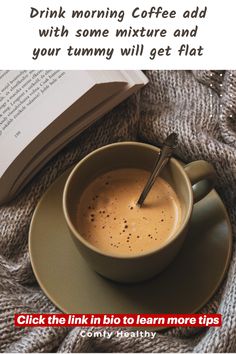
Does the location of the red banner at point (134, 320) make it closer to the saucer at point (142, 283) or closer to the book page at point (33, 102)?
the saucer at point (142, 283)

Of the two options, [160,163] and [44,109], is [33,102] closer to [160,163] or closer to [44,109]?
[44,109]

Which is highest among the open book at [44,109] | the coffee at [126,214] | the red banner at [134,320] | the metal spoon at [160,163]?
the open book at [44,109]

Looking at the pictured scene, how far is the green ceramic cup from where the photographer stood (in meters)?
0.60

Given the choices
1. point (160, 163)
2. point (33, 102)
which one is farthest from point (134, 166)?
point (33, 102)

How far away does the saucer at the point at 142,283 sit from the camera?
25.8 inches

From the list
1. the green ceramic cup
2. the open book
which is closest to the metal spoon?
the green ceramic cup

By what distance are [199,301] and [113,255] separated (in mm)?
140

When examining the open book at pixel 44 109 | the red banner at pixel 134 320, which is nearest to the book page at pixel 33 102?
the open book at pixel 44 109

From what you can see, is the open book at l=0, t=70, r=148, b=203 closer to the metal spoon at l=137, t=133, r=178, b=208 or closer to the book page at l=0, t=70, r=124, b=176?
the book page at l=0, t=70, r=124, b=176

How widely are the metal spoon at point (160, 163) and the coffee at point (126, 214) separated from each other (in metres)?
0.01

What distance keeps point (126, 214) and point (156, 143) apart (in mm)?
160
